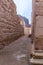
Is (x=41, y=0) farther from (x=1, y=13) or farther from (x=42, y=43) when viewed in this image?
(x=1, y=13)

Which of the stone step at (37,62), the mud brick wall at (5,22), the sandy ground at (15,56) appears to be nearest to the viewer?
the stone step at (37,62)

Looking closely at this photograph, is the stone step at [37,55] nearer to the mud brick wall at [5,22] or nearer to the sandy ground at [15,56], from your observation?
the sandy ground at [15,56]

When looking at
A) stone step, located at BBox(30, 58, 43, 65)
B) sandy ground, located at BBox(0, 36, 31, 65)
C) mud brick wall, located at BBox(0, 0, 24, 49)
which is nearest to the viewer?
stone step, located at BBox(30, 58, 43, 65)

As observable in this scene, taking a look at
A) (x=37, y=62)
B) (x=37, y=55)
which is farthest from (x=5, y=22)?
(x=37, y=62)

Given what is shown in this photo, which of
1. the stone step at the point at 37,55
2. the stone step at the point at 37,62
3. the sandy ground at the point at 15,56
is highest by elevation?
the stone step at the point at 37,55

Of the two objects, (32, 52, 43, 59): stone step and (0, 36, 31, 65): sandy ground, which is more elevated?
(32, 52, 43, 59): stone step

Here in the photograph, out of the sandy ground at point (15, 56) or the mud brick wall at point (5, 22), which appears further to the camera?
the mud brick wall at point (5, 22)

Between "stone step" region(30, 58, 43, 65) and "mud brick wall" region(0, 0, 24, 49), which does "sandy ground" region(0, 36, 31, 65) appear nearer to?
"mud brick wall" region(0, 0, 24, 49)

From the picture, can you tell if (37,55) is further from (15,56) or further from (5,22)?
(5,22)

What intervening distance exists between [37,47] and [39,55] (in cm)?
19

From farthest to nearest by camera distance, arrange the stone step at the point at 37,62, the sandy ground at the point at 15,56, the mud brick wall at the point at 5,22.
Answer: the mud brick wall at the point at 5,22
the sandy ground at the point at 15,56
the stone step at the point at 37,62

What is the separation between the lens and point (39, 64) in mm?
2002

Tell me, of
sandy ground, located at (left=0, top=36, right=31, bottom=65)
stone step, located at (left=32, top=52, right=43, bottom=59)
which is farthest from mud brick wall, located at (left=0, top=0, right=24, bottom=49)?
stone step, located at (left=32, top=52, right=43, bottom=59)

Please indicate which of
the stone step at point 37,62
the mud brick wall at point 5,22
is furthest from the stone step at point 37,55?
the mud brick wall at point 5,22
